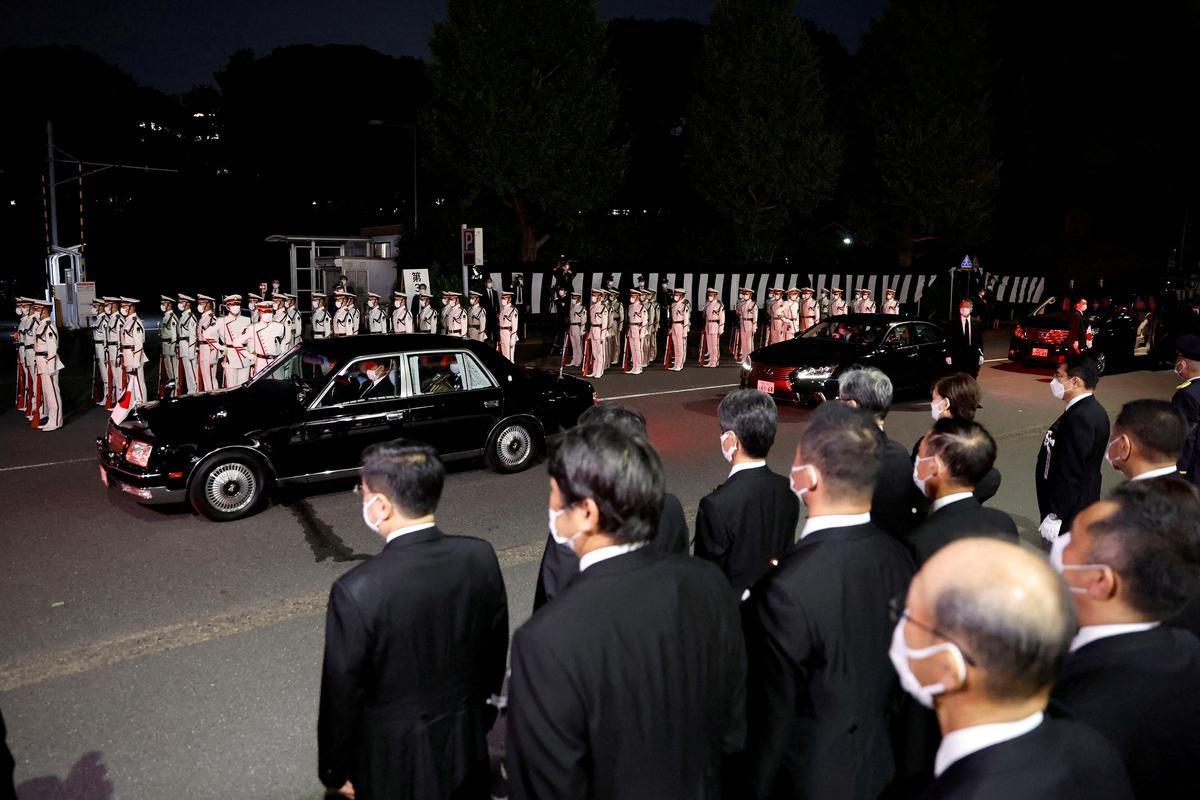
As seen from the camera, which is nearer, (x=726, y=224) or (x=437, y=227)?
(x=437, y=227)

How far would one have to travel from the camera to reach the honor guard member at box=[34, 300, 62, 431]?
510 inches

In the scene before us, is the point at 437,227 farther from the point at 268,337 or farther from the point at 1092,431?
the point at 1092,431

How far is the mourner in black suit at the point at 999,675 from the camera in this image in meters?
1.66

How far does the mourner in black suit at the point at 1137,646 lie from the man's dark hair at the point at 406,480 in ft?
6.35

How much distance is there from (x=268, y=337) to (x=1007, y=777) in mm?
14793

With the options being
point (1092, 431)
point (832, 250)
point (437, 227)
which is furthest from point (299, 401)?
point (832, 250)

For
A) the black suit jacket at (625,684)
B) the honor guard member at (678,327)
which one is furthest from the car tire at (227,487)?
the honor guard member at (678,327)

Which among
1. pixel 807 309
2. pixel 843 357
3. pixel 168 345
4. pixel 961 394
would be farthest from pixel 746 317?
pixel 961 394

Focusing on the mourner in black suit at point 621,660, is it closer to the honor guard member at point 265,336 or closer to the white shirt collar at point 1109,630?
the white shirt collar at point 1109,630

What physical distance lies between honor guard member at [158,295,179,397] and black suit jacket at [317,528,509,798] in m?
14.5

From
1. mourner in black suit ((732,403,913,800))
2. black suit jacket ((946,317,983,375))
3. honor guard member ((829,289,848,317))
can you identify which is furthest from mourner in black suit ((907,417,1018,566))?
honor guard member ((829,289,848,317))

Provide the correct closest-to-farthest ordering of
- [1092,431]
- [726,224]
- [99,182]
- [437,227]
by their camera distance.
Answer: [1092,431] < [437,227] < [726,224] < [99,182]

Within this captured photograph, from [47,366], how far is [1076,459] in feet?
43.2

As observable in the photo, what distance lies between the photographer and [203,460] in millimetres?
7938
